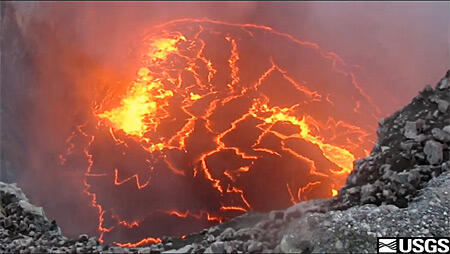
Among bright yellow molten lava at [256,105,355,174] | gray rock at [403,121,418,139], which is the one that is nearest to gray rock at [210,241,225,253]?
gray rock at [403,121,418,139]

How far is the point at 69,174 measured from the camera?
51.8ft

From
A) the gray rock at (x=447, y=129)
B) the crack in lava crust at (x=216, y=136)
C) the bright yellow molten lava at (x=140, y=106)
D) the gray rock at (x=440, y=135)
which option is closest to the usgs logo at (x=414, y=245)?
the gray rock at (x=440, y=135)

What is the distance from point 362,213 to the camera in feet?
22.7

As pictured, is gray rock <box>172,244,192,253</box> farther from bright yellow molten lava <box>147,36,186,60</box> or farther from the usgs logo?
bright yellow molten lava <box>147,36,186,60</box>

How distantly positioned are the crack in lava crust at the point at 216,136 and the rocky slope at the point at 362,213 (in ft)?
16.1

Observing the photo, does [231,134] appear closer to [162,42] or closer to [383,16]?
[162,42]

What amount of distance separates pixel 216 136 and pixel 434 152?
9.01m

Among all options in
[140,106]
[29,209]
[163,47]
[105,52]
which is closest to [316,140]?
[140,106]

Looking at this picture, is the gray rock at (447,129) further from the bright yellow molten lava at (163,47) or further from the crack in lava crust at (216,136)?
the bright yellow molten lava at (163,47)

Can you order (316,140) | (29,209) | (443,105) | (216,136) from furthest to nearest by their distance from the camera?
(216,136), (316,140), (29,209), (443,105)

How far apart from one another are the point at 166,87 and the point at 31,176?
6.13 meters

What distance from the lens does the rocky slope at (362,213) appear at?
6.61 metres

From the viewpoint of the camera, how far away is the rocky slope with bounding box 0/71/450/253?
6.61 meters

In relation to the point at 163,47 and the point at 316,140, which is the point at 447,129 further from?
the point at 163,47
